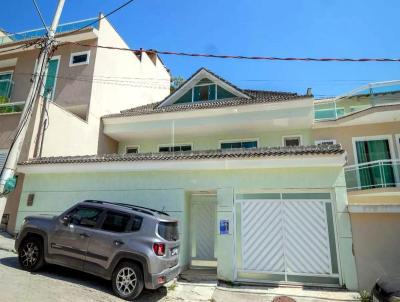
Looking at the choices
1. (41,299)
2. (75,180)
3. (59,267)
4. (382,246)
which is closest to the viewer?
(41,299)

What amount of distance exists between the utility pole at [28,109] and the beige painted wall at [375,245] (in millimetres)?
9586

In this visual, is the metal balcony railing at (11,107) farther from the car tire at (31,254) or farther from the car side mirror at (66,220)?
the car side mirror at (66,220)

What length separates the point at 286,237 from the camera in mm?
9055

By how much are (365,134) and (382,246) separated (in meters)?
7.69

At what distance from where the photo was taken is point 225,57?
303 inches

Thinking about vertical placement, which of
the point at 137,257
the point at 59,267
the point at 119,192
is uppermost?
the point at 119,192

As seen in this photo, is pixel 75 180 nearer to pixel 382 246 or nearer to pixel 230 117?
pixel 230 117

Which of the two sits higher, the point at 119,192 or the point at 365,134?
the point at 365,134

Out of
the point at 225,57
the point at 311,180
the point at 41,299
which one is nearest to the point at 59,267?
the point at 41,299

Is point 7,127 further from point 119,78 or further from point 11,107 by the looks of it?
point 119,78

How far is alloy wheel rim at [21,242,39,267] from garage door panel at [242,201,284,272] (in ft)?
19.2

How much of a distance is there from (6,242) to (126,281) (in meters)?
5.48

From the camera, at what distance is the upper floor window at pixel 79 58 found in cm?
1584

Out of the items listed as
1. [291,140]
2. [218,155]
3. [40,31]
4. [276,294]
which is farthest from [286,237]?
[40,31]
